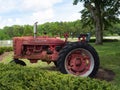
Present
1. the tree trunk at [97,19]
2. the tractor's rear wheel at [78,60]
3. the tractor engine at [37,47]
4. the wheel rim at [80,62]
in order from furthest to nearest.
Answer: the tree trunk at [97,19]
the tractor engine at [37,47]
the wheel rim at [80,62]
the tractor's rear wheel at [78,60]

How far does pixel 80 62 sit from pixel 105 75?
3.28ft

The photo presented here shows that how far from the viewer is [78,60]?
13891 millimetres

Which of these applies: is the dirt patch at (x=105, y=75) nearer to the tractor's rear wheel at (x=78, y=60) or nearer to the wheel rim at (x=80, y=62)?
the tractor's rear wheel at (x=78, y=60)

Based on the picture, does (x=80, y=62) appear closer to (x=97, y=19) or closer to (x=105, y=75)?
(x=105, y=75)

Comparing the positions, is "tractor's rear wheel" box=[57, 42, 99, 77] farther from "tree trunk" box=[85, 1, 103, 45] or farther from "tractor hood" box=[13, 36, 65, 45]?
"tree trunk" box=[85, 1, 103, 45]

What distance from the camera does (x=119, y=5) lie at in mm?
48031

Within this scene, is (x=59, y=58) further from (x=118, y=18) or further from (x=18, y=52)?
(x=118, y=18)

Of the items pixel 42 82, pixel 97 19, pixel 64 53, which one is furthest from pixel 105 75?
pixel 97 19

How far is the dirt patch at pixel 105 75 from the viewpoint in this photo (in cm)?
1353

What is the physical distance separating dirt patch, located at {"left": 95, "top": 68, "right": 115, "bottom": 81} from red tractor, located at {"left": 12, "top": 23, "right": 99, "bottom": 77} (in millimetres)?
355

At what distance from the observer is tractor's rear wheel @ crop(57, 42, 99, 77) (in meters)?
13.5

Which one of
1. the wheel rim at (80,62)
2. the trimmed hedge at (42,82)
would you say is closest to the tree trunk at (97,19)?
the wheel rim at (80,62)

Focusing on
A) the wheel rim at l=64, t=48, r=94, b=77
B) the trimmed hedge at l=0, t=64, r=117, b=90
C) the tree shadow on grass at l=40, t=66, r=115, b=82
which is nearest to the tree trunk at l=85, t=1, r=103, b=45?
the tree shadow on grass at l=40, t=66, r=115, b=82

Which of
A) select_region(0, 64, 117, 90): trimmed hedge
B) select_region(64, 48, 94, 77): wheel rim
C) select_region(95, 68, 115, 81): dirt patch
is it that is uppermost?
select_region(0, 64, 117, 90): trimmed hedge
